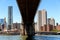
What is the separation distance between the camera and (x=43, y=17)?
198500 millimetres

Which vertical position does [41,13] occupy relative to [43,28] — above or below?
above

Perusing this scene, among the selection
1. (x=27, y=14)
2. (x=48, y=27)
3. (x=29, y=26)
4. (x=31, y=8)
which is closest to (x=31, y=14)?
(x=27, y=14)

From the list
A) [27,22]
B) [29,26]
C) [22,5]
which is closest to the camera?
[22,5]

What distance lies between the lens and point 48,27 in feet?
574

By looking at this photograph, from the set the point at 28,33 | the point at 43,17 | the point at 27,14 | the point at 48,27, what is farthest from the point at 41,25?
the point at 27,14

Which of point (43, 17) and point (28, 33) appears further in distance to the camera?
point (43, 17)

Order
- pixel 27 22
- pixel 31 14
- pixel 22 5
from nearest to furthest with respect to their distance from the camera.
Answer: pixel 22 5
pixel 31 14
pixel 27 22

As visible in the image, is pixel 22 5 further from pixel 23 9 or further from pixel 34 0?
pixel 34 0

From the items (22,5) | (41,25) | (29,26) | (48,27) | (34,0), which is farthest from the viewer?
(41,25)

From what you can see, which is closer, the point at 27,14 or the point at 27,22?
the point at 27,14

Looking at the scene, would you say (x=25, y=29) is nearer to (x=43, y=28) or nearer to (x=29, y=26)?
(x=29, y=26)

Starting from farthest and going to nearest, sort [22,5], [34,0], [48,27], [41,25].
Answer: [41,25]
[48,27]
[22,5]
[34,0]

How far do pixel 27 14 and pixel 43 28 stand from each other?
5177 inches

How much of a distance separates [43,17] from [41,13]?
4063mm
